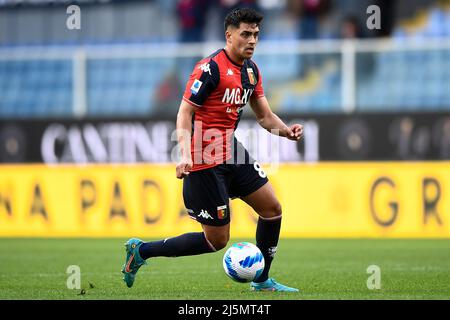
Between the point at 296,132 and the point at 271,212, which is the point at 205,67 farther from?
the point at 271,212

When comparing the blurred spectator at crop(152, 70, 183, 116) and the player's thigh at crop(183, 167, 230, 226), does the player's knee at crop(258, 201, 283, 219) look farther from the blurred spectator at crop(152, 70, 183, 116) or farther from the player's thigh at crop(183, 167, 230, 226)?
the blurred spectator at crop(152, 70, 183, 116)

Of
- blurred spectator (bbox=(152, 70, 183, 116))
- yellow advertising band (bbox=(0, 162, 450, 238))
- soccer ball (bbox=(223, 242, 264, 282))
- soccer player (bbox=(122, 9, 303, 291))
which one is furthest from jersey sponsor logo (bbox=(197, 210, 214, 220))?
blurred spectator (bbox=(152, 70, 183, 116))

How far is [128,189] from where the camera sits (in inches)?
630

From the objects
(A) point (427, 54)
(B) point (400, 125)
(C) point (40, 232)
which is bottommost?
(C) point (40, 232)

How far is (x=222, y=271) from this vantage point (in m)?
10.4

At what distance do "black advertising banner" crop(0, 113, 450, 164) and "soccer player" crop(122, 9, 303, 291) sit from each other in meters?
7.22

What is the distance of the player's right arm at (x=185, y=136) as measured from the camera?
24.9 feet

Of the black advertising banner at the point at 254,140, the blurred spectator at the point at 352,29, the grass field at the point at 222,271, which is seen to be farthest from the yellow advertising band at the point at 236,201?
the blurred spectator at the point at 352,29

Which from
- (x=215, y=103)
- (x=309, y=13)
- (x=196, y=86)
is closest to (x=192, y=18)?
(x=309, y=13)

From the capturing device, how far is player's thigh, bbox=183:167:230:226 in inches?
317

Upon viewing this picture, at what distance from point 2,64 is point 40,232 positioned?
4373 millimetres
